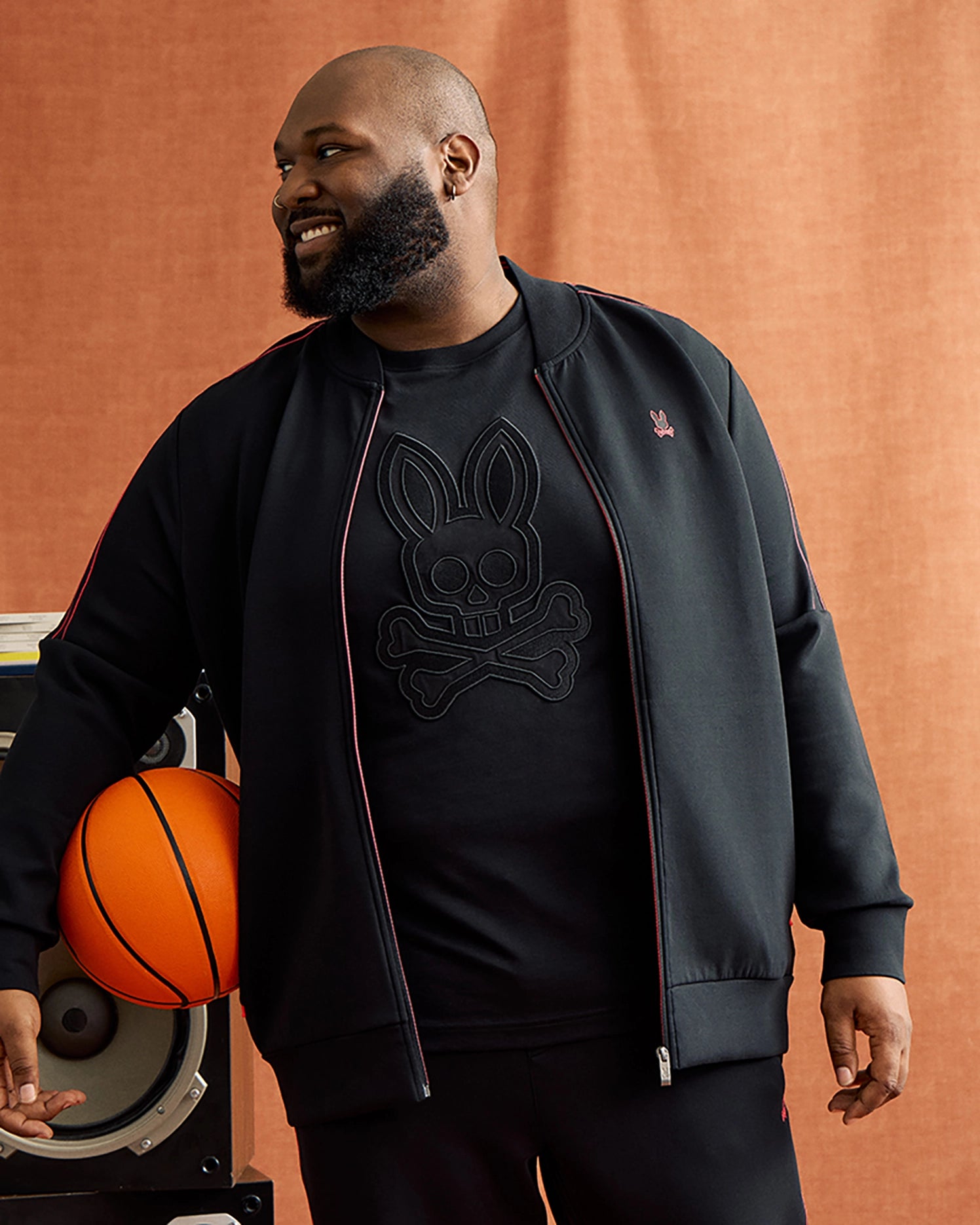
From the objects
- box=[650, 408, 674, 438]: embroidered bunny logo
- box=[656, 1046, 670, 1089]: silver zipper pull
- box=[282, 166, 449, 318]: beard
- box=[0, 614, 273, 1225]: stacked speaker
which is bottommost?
box=[0, 614, 273, 1225]: stacked speaker

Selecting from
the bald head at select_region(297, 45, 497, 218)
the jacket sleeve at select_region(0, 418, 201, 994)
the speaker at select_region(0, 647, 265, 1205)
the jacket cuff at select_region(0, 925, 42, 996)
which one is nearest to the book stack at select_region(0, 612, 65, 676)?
the speaker at select_region(0, 647, 265, 1205)

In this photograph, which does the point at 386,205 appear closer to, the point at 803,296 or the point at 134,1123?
the point at 134,1123

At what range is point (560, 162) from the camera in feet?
8.09

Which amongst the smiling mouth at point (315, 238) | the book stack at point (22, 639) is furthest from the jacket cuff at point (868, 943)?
the book stack at point (22, 639)

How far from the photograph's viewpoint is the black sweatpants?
111 cm

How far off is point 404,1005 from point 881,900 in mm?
439

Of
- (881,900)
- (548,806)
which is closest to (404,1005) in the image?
(548,806)

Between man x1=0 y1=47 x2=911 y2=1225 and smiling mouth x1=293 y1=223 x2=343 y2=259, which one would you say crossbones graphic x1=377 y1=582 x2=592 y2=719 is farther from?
smiling mouth x1=293 y1=223 x2=343 y2=259

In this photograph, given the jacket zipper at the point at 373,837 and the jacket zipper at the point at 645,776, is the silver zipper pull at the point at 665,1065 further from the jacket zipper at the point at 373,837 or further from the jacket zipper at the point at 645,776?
the jacket zipper at the point at 373,837

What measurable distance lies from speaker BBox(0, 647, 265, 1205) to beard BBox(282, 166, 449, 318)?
2.05 feet

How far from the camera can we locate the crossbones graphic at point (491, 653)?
1154mm

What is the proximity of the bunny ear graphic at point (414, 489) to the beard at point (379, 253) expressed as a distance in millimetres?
155

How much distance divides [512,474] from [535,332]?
0.17m

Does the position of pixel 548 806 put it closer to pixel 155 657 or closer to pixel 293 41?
pixel 155 657
